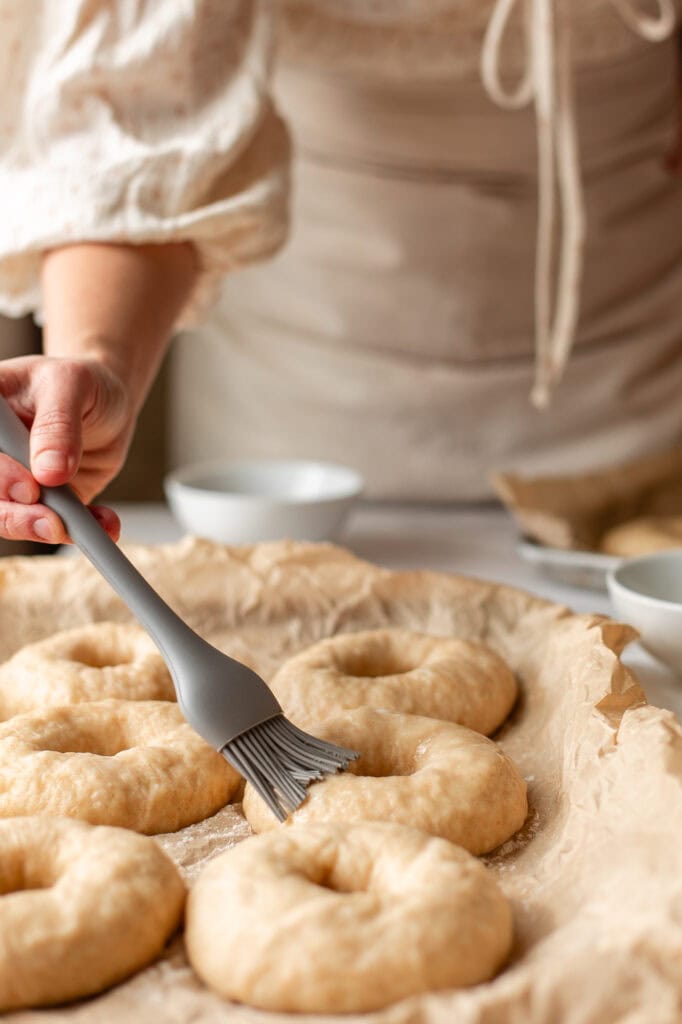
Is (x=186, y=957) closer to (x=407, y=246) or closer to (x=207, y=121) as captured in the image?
(x=207, y=121)

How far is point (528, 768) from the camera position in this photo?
1021 mm

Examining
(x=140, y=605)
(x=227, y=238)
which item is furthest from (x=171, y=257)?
(x=140, y=605)

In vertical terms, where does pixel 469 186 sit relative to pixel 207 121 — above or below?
below

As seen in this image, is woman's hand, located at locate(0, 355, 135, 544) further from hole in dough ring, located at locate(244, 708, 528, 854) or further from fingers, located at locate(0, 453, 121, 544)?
hole in dough ring, located at locate(244, 708, 528, 854)

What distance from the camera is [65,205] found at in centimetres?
119

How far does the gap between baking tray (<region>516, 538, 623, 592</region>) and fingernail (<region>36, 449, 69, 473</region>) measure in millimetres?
740

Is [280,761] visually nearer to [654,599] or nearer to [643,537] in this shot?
[654,599]

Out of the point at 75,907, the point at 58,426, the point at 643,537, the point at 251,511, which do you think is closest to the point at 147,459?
the point at 251,511

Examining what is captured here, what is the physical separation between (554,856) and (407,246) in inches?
50.2

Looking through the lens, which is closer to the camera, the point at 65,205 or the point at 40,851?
the point at 40,851

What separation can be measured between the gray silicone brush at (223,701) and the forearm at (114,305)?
0.80 ft

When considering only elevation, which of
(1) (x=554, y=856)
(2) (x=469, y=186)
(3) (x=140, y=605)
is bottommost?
(1) (x=554, y=856)

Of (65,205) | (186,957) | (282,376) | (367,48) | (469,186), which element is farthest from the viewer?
(282,376)

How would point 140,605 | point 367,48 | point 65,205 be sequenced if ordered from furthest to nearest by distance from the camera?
point 367,48, point 65,205, point 140,605
